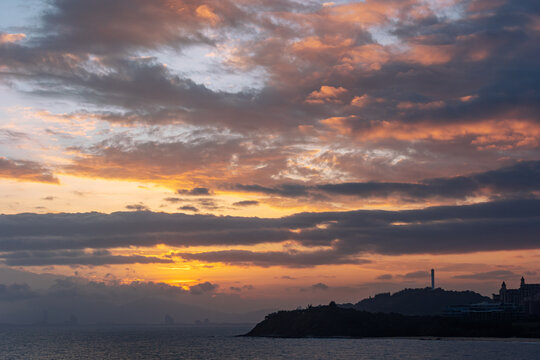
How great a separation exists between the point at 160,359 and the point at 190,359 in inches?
427

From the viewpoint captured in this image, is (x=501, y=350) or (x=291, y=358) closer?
(x=291, y=358)

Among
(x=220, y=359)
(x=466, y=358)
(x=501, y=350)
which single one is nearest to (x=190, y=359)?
(x=220, y=359)

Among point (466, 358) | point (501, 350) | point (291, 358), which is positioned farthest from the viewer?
point (501, 350)

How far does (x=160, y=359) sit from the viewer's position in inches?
7638

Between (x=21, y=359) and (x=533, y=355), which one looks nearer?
(x=533, y=355)

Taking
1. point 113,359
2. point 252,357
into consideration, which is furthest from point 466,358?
point 113,359

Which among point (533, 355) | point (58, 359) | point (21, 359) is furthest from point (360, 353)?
point (21, 359)

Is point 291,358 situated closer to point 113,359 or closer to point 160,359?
point 160,359

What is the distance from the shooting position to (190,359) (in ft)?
627

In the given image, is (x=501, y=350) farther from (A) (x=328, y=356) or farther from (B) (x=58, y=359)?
(B) (x=58, y=359)

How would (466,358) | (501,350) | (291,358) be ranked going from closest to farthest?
(466,358) < (291,358) < (501,350)

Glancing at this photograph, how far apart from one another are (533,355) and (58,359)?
153314 millimetres

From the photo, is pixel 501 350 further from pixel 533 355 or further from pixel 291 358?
→ pixel 291 358

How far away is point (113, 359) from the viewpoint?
Result: 198m
